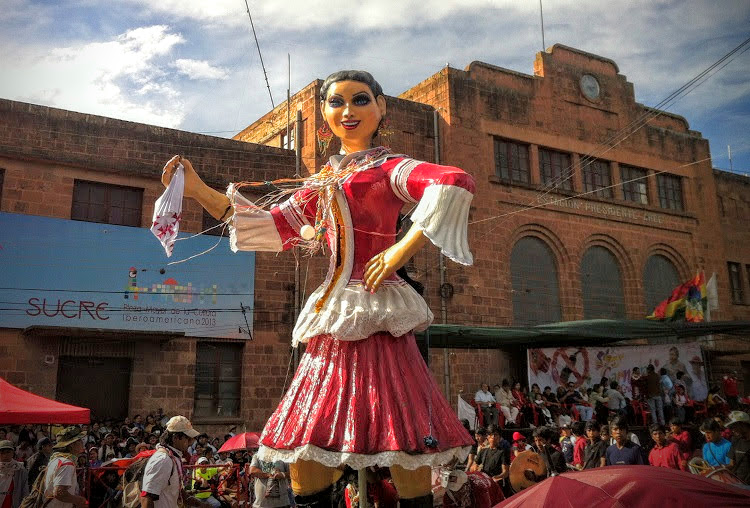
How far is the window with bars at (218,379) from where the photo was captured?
15.5 meters

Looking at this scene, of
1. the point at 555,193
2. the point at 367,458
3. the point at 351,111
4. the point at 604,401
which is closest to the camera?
the point at 367,458

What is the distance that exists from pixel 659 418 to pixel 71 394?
40.9 ft

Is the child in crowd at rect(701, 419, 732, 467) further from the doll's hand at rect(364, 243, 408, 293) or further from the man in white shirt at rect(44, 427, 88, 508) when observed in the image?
the man in white shirt at rect(44, 427, 88, 508)

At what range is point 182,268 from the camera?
1509cm

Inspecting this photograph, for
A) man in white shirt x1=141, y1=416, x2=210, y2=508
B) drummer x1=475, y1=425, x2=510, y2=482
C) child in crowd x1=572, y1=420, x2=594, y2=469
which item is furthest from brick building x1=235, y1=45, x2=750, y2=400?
man in white shirt x1=141, y1=416, x2=210, y2=508

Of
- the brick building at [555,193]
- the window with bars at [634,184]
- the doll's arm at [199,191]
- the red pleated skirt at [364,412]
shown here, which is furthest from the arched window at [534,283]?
the red pleated skirt at [364,412]

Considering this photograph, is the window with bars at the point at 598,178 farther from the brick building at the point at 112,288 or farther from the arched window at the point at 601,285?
the brick building at the point at 112,288

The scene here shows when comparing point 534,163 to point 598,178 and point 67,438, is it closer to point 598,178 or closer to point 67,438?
point 598,178

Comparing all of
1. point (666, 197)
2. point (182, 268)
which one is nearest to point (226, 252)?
point (182, 268)

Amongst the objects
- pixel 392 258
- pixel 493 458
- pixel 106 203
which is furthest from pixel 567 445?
pixel 106 203

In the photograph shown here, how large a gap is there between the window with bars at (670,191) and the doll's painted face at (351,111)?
20813 mm

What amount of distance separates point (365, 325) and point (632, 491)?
5.03 ft

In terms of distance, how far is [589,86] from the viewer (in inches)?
869

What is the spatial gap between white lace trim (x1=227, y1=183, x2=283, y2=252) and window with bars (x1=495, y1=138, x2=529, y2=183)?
16.1 m
